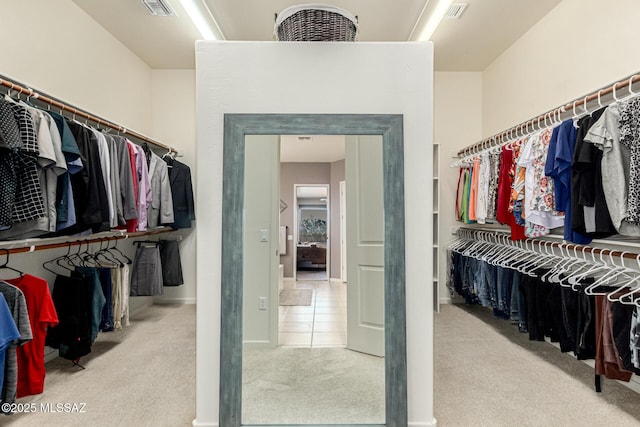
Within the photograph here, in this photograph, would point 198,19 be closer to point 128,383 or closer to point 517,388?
point 128,383

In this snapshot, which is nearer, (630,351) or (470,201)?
Result: (630,351)

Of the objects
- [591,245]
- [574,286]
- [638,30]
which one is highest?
[638,30]

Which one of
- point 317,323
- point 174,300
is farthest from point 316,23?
point 174,300

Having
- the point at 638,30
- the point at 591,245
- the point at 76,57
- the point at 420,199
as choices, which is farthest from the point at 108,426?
the point at 638,30

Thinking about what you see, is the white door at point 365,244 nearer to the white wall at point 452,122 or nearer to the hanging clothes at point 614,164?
the hanging clothes at point 614,164

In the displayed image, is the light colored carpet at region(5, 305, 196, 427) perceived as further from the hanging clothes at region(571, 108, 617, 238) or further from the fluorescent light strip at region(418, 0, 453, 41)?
the fluorescent light strip at region(418, 0, 453, 41)

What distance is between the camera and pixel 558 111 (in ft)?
8.98

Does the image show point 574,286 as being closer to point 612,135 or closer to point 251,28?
point 612,135

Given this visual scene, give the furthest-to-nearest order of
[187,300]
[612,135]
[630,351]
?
[187,300] < [612,135] < [630,351]

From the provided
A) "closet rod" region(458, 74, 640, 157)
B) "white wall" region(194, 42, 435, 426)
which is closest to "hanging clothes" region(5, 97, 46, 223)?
"white wall" region(194, 42, 435, 426)

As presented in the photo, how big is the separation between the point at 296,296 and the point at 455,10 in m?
3.07

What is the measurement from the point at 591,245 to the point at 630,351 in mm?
995

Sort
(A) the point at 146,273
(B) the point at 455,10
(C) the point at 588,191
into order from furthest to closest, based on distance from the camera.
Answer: (A) the point at 146,273, (B) the point at 455,10, (C) the point at 588,191

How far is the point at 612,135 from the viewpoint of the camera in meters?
2.11
